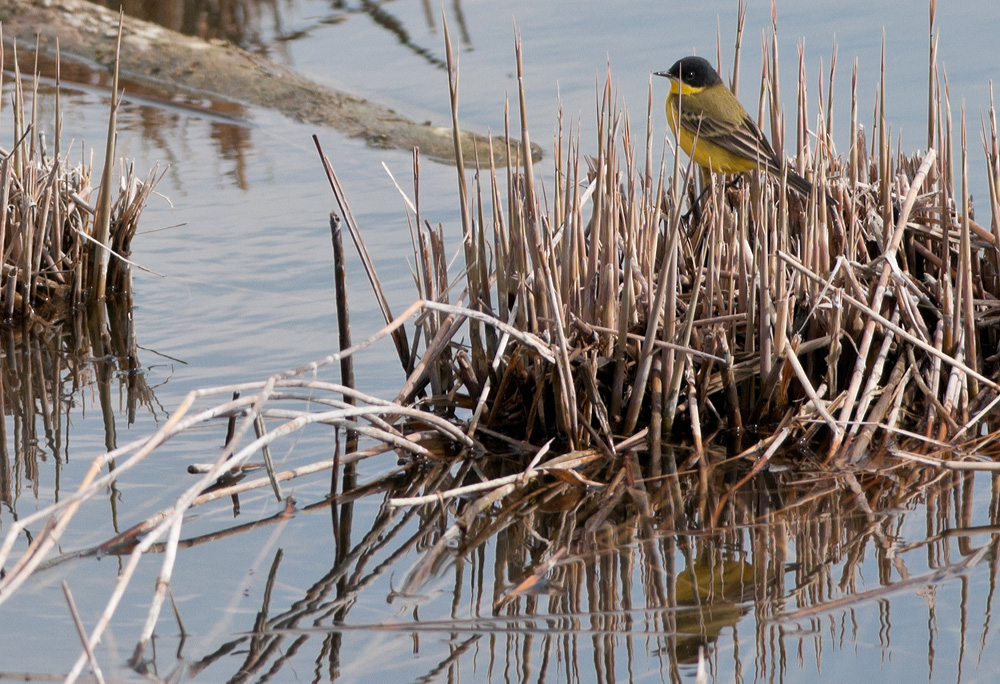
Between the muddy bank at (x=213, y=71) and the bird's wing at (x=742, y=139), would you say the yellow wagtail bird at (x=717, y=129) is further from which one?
the muddy bank at (x=213, y=71)

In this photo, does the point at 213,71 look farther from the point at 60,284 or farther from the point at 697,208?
the point at 697,208

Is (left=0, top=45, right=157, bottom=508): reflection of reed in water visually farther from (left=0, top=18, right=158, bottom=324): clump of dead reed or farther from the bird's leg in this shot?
the bird's leg

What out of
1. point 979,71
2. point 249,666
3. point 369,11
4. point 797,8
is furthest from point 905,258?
point 369,11

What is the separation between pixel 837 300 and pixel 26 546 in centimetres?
293

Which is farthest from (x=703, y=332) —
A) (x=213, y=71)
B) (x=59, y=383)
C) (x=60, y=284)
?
(x=213, y=71)

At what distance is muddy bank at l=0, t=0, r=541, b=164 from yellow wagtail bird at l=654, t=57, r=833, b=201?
2.80 meters

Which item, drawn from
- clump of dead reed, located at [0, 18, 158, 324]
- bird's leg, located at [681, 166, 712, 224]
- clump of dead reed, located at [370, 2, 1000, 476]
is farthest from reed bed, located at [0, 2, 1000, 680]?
clump of dead reed, located at [0, 18, 158, 324]

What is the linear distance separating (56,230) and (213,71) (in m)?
4.81

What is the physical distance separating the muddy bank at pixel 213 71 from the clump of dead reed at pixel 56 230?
3006 mm

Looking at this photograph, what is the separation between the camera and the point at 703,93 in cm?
577

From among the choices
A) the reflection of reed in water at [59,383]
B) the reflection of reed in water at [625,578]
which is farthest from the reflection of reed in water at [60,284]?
the reflection of reed in water at [625,578]

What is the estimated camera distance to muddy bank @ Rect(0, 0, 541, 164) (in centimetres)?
912

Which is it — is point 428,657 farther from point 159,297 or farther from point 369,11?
point 369,11

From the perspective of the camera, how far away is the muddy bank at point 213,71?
9125 millimetres
